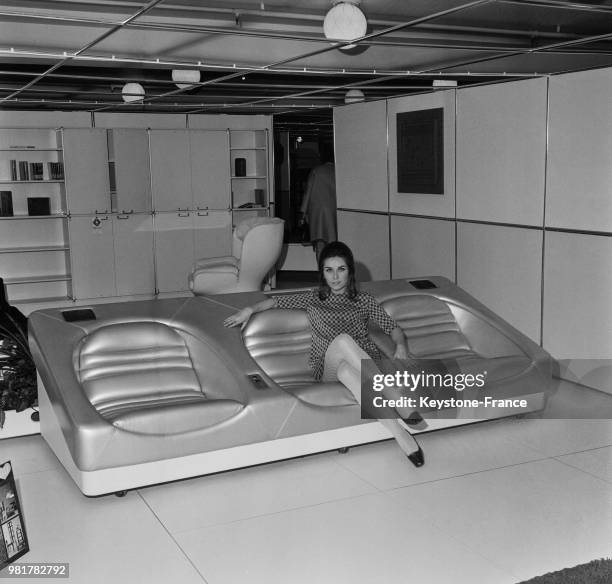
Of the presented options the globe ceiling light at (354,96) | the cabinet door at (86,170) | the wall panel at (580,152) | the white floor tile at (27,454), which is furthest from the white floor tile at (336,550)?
the cabinet door at (86,170)

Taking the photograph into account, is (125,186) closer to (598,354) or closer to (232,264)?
(232,264)

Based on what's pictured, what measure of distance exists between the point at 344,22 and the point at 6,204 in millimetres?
6057

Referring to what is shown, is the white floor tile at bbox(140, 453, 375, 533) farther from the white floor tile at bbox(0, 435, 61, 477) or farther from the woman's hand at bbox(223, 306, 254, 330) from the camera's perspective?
the woman's hand at bbox(223, 306, 254, 330)

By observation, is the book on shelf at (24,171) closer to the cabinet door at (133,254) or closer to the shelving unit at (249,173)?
the cabinet door at (133,254)

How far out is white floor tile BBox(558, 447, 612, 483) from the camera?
413 cm

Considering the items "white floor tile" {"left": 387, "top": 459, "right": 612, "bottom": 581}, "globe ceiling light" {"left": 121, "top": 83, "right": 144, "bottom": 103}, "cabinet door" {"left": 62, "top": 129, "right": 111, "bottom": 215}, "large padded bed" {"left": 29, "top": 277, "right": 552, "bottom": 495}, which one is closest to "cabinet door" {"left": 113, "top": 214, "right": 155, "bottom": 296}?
"cabinet door" {"left": 62, "top": 129, "right": 111, "bottom": 215}

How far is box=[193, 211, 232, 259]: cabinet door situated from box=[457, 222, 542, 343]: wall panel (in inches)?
164

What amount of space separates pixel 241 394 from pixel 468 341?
1935 mm

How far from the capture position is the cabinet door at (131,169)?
30.5 feet

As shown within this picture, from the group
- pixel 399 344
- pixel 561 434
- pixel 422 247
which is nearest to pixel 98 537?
pixel 399 344

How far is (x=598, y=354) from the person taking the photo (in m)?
5.36

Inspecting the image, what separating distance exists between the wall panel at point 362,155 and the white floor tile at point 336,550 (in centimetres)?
446

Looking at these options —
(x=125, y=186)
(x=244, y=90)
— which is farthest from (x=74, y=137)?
(x=244, y=90)

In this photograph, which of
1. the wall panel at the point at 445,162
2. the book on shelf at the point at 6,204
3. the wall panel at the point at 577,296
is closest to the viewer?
the wall panel at the point at 577,296
